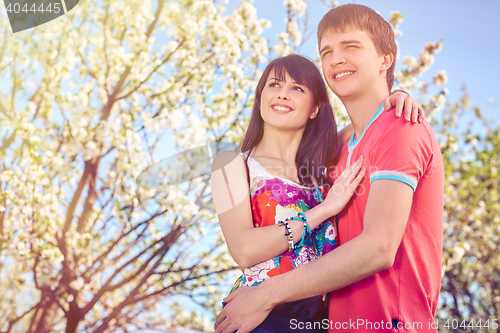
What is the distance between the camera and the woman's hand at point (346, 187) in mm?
1920

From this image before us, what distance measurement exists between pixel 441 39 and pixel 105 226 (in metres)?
6.45

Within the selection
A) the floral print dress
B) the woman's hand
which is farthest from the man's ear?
the floral print dress

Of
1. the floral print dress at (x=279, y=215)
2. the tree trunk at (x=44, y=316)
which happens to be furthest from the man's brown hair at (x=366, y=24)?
the tree trunk at (x=44, y=316)

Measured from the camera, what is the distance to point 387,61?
230 cm

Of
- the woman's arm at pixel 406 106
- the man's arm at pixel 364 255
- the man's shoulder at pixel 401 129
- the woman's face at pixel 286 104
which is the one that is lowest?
the man's arm at pixel 364 255

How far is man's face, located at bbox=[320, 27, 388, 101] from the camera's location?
2193 millimetres

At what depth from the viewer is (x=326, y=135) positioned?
8.54 ft

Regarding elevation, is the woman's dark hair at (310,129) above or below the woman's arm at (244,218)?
above

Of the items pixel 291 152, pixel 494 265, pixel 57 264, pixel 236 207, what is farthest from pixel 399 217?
pixel 494 265

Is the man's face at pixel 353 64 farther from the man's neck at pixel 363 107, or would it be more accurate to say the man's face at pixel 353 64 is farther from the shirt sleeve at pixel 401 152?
the shirt sleeve at pixel 401 152

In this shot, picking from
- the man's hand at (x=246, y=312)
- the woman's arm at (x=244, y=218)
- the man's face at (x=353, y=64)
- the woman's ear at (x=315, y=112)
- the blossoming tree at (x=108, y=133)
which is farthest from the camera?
the blossoming tree at (x=108, y=133)

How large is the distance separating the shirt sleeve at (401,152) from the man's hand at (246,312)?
76 centimetres

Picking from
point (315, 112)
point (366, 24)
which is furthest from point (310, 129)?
point (366, 24)

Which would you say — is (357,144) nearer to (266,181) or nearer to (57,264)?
(266,181)
